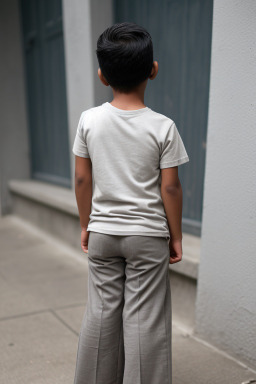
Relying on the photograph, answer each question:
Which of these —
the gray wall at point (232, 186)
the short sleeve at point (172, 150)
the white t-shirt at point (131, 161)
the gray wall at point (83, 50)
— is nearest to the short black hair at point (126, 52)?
the white t-shirt at point (131, 161)

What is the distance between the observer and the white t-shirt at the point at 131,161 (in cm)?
174

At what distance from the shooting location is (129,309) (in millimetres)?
1867

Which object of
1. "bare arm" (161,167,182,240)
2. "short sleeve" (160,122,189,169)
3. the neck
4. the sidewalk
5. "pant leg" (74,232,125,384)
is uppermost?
the neck

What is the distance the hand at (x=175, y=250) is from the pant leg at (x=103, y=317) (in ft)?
0.77

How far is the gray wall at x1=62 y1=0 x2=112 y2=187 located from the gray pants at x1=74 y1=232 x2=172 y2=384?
8.88 ft

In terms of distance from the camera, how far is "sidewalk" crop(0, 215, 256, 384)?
97.1 inches

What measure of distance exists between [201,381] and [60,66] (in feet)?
13.8

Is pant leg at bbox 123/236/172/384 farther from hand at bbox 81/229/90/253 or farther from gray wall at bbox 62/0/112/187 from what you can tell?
gray wall at bbox 62/0/112/187

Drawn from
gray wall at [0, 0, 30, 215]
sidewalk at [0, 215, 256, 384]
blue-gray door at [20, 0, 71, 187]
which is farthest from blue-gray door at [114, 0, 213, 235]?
gray wall at [0, 0, 30, 215]

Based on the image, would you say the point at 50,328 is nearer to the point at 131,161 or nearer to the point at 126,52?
the point at 131,161

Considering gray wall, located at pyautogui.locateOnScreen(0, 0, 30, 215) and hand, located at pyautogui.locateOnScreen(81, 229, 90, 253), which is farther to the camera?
gray wall, located at pyautogui.locateOnScreen(0, 0, 30, 215)

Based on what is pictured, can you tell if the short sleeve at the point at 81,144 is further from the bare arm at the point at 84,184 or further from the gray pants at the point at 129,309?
the gray pants at the point at 129,309

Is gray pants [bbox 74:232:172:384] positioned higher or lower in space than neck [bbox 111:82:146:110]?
lower

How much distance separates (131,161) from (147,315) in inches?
26.7
